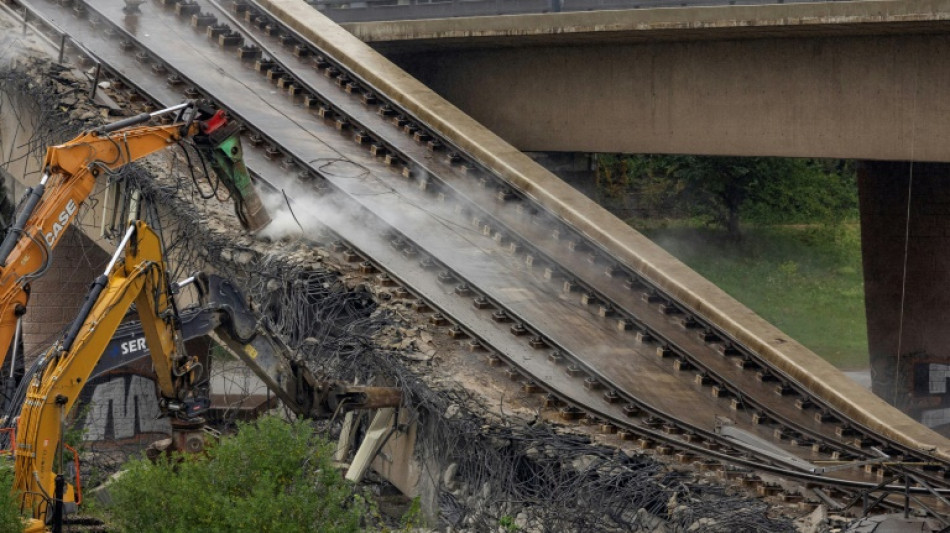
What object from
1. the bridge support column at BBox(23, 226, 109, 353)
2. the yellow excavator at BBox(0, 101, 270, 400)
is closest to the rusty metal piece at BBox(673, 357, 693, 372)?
the yellow excavator at BBox(0, 101, 270, 400)

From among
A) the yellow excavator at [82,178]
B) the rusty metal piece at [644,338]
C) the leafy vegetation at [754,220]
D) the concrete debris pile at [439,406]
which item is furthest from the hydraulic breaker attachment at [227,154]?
the leafy vegetation at [754,220]

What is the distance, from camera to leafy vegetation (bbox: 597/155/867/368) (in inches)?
1430

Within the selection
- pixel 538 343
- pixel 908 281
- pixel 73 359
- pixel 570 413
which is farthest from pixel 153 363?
pixel 908 281

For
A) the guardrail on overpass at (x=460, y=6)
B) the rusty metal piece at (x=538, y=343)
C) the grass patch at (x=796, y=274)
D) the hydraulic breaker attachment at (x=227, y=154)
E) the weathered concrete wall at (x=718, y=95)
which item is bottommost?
the grass patch at (x=796, y=274)

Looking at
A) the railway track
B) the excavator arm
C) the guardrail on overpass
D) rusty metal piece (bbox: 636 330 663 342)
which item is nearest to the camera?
the excavator arm

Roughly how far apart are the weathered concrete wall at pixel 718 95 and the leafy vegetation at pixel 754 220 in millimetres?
11816

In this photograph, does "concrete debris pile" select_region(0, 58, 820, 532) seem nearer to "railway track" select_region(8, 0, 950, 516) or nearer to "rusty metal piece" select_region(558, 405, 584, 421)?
"rusty metal piece" select_region(558, 405, 584, 421)

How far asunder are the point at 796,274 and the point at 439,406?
877 inches

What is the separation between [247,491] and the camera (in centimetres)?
1339

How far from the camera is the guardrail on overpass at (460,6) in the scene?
24.2m

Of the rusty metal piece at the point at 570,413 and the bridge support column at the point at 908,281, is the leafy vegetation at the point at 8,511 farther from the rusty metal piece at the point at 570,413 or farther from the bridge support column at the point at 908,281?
the bridge support column at the point at 908,281

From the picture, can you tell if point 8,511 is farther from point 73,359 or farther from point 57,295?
point 57,295

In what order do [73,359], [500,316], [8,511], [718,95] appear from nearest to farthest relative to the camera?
[8,511] < [73,359] < [500,316] < [718,95]

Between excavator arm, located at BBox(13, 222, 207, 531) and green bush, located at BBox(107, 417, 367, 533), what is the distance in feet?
2.23
